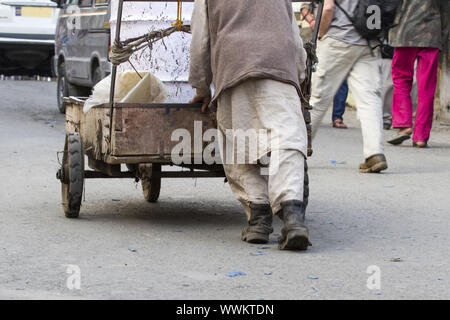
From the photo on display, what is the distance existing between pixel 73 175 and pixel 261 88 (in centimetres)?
150

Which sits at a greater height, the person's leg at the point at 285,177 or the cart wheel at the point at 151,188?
the person's leg at the point at 285,177

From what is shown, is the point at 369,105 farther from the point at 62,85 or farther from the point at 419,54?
the point at 62,85

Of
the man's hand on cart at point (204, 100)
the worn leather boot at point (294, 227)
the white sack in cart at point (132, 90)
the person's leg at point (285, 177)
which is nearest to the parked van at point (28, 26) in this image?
the white sack in cart at point (132, 90)

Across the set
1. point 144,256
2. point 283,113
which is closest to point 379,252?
point 283,113

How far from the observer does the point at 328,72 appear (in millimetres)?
9492

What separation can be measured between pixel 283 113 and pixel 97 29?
685cm

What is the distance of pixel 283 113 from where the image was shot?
5773 mm

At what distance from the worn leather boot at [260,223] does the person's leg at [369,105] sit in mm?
3524

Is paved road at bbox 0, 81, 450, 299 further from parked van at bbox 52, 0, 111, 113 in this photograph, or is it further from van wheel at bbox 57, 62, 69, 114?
van wheel at bbox 57, 62, 69, 114

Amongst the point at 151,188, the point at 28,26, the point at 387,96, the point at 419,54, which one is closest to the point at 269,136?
the point at 151,188

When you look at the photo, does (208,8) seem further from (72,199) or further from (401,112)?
(401,112)

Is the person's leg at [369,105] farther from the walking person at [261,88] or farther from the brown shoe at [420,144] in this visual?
the walking person at [261,88]

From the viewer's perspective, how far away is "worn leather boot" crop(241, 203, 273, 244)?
5.90m

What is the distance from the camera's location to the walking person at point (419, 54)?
11.2m
